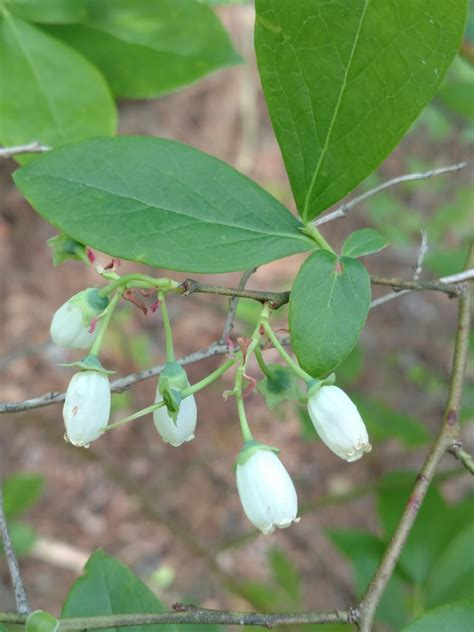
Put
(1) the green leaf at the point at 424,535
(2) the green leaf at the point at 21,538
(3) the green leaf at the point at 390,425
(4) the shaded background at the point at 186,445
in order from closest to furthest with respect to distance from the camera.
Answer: (1) the green leaf at the point at 424,535
(3) the green leaf at the point at 390,425
(2) the green leaf at the point at 21,538
(4) the shaded background at the point at 186,445

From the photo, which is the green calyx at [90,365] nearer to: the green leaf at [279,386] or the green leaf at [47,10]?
the green leaf at [279,386]

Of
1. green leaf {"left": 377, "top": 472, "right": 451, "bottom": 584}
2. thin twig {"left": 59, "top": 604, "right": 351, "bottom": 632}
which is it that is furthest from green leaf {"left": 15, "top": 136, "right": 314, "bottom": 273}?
green leaf {"left": 377, "top": 472, "right": 451, "bottom": 584}

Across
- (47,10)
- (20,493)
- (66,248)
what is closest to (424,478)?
(66,248)

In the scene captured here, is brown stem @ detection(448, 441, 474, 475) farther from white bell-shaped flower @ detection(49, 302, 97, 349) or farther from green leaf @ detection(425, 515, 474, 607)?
green leaf @ detection(425, 515, 474, 607)

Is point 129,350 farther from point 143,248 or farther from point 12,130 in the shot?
point 143,248

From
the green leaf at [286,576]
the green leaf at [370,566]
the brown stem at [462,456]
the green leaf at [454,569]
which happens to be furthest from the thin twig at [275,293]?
the green leaf at [286,576]

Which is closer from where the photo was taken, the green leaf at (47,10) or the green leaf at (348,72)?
the green leaf at (348,72)
